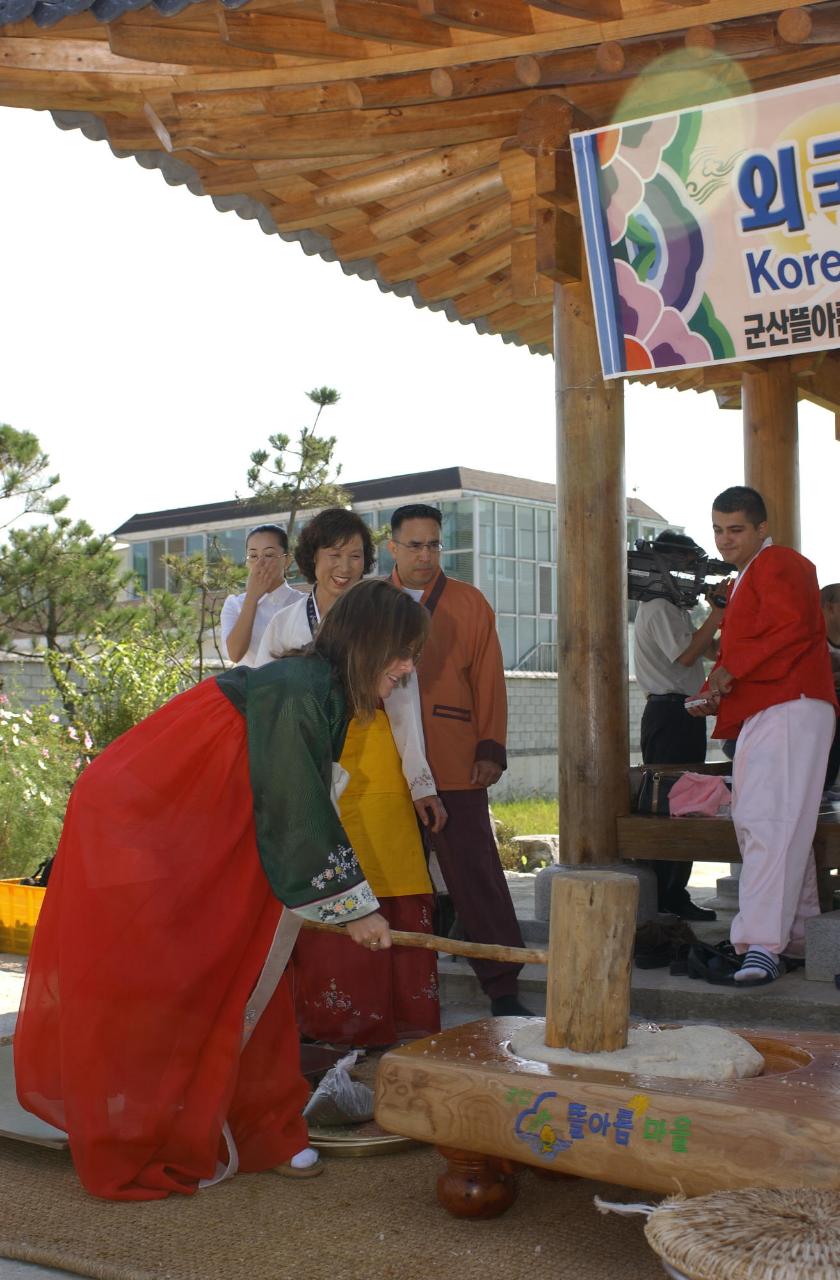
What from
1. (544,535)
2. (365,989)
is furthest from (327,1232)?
(544,535)

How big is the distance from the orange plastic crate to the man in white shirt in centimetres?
182

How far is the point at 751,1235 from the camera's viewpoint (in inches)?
84.7

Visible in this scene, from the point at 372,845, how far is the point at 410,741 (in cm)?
37

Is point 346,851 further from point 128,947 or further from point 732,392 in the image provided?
point 732,392

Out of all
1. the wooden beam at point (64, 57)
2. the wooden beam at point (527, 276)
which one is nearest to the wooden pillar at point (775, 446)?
the wooden beam at point (527, 276)

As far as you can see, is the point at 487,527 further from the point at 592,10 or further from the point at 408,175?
the point at 592,10

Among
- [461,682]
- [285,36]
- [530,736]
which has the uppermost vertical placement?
[285,36]

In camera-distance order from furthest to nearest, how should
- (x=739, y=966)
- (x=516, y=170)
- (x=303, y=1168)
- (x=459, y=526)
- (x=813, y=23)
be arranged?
(x=459, y=526), (x=516, y=170), (x=739, y=966), (x=813, y=23), (x=303, y=1168)

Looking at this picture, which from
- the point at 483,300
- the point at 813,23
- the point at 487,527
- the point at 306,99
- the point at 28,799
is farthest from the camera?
the point at 487,527

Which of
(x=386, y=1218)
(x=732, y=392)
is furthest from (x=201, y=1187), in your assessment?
(x=732, y=392)

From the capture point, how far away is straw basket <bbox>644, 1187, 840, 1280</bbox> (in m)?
2.06

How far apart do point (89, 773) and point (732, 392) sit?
6.72 m

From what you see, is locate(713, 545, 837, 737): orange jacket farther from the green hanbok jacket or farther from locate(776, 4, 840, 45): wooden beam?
the green hanbok jacket

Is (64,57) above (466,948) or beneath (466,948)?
above
